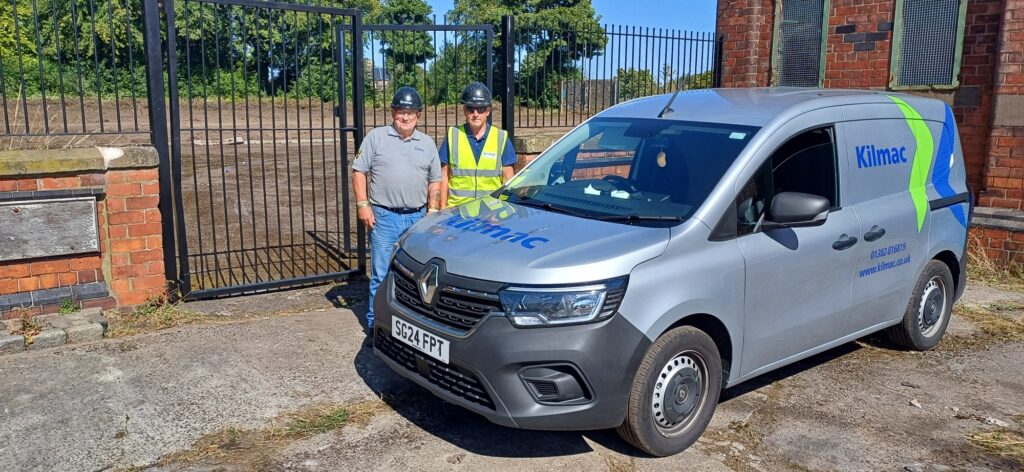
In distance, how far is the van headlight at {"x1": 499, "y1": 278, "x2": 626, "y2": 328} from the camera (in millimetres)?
3586

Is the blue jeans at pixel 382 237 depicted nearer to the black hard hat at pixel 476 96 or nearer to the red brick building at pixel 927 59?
the black hard hat at pixel 476 96

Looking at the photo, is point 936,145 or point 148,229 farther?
point 148,229

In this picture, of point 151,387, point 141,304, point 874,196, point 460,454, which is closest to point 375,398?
point 460,454

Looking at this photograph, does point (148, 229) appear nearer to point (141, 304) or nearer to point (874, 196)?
point (141, 304)

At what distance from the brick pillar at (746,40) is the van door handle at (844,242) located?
6453 mm

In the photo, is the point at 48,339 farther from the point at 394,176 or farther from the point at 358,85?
the point at 358,85

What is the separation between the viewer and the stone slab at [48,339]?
17.8 feet

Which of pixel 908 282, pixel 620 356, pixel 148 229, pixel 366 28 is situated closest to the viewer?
pixel 620 356

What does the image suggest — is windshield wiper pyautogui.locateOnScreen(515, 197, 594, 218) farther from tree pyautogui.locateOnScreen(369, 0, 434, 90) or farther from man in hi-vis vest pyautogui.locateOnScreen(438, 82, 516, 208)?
tree pyautogui.locateOnScreen(369, 0, 434, 90)

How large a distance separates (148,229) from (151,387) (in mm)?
1771

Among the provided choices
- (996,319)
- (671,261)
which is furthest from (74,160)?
(996,319)

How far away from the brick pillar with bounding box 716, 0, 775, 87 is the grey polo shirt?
6.49 m

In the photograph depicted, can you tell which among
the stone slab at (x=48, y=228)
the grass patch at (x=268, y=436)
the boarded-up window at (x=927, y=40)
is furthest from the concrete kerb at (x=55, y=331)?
Result: the boarded-up window at (x=927, y=40)

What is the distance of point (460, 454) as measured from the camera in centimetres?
407
